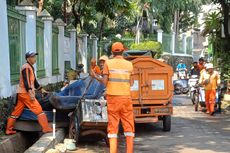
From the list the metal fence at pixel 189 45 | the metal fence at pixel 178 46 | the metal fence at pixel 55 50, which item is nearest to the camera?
the metal fence at pixel 55 50

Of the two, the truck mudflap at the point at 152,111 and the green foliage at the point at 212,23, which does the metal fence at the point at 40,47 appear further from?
the green foliage at the point at 212,23

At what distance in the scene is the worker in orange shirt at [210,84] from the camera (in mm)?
15234

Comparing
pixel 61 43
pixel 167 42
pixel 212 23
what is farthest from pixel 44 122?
pixel 167 42

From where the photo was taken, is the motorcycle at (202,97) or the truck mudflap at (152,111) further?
the motorcycle at (202,97)

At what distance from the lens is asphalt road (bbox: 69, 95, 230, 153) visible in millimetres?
9492

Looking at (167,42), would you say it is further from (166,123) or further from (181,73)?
(166,123)

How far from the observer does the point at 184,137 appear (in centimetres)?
1098

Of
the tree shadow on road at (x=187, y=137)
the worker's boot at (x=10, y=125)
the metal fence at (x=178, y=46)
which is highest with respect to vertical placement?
the metal fence at (x=178, y=46)

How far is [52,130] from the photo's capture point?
9.72 metres

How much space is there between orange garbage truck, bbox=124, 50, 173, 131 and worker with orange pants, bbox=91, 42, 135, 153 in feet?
11.2

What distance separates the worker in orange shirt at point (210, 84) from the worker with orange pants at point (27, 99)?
7.16m

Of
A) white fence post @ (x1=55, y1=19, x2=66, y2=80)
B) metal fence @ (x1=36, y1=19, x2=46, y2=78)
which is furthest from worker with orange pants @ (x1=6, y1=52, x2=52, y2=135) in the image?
white fence post @ (x1=55, y1=19, x2=66, y2=80)

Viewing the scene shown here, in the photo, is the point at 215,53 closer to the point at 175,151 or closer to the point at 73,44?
the point at 73,44

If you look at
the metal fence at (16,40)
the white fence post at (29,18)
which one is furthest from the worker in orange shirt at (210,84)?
the metal fence at (16,40)
